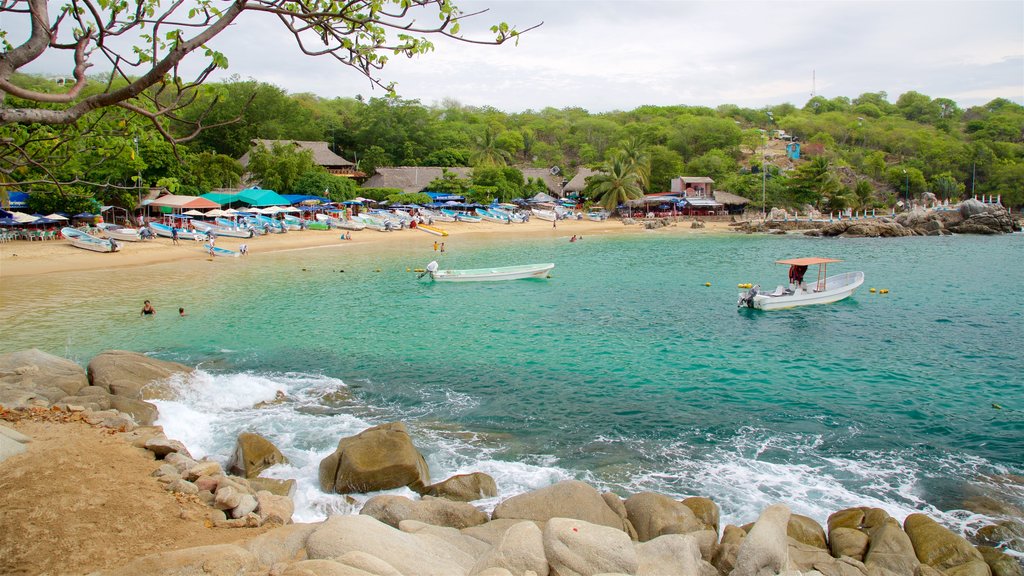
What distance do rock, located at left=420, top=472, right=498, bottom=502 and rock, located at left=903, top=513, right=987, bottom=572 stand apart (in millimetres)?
5713

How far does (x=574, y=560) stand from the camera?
21.9 feet

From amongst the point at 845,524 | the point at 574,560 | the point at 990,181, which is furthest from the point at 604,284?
the point at 990,181

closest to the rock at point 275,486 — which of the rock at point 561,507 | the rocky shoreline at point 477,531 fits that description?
the rocky shoreline at point 477,531

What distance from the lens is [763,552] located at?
7.16 metres

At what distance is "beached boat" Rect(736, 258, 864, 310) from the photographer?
25656 millimetres

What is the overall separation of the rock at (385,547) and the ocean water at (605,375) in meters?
2.73

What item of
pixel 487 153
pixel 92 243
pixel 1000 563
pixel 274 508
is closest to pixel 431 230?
pixel 487 153

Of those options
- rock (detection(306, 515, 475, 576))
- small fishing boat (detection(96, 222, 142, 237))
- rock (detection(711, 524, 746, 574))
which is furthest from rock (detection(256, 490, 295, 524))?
small fishing boat (detection(96, 222, 142, 237))

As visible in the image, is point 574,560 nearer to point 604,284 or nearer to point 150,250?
point 604,284

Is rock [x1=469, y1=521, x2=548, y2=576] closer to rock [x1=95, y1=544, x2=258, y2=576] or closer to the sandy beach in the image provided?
rock [x1=95, y1=544, x2=258, y2=576]

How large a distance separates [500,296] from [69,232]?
89.4 feet

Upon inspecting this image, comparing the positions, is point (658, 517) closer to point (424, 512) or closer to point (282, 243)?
point (424, 512)

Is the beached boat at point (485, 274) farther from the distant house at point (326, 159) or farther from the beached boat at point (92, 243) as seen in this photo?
the distant house at point (326, 159)

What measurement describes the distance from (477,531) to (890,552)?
16.7ft
